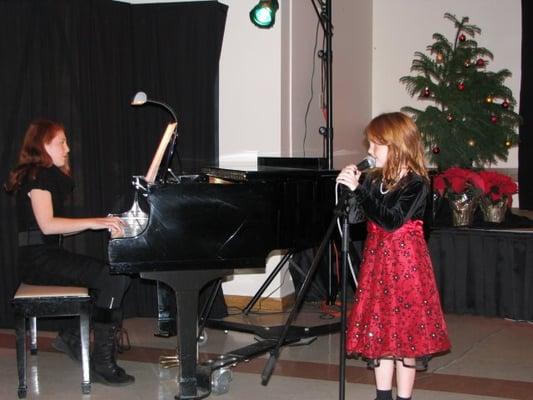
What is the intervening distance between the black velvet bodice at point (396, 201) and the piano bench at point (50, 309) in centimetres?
155

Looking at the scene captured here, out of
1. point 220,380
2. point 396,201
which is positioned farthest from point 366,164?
point 220,380

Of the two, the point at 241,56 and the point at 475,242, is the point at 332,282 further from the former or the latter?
the point at 241,56

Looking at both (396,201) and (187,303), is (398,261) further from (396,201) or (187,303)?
(187,303)

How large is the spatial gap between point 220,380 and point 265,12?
228 cm

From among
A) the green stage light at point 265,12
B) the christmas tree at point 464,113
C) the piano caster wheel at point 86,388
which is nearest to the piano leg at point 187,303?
the piano caster wheel at point 86,388

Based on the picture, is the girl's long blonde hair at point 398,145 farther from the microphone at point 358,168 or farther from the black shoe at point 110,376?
the black shoe at point 110,376

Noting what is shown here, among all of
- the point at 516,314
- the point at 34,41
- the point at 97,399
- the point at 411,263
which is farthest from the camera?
the point at 516,314

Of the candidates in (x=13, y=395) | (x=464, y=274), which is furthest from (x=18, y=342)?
(x=464, y=274)

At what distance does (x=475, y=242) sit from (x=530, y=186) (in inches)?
76.6

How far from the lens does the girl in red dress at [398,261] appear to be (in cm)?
309

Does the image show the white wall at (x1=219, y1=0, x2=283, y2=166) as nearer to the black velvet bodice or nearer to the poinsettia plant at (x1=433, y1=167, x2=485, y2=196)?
the poinsettia plant at (x1=433, y1=167, x2=485, y2=196)

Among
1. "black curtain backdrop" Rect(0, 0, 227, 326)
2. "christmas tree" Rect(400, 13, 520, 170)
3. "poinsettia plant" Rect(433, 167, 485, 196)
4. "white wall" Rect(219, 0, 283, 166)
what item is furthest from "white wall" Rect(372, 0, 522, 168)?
"black curtain backdrop" Rect(0, 0, 227, 326)

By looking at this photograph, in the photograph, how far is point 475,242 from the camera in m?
5.41

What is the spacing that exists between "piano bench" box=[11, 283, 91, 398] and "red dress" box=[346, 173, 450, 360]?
1440 mm
